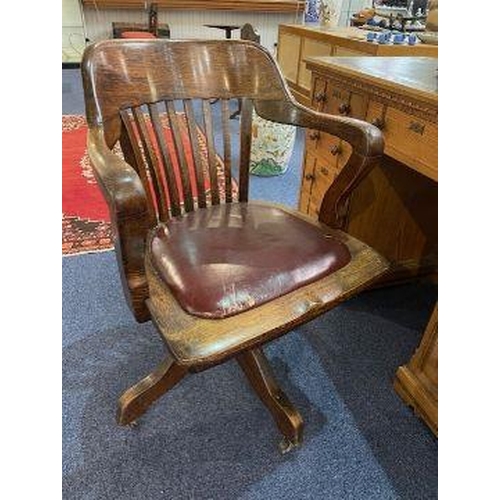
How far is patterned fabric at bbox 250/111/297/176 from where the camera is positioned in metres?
2.42

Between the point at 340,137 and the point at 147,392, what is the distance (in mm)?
787

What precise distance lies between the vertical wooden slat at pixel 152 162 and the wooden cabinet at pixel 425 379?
768 mm

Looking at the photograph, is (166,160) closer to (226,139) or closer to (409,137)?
(226,139)

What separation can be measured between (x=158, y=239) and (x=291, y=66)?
3.32 metres

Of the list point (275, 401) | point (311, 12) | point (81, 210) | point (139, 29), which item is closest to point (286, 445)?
point (275, 401)

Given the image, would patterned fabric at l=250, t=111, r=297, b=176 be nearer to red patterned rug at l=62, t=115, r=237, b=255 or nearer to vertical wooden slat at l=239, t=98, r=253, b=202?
red patterned rug at l=62, t=115, r=237, b=255

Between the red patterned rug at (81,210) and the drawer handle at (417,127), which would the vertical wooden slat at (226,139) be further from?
the red patterned rug at (81,210)

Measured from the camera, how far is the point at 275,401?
3.49 feet

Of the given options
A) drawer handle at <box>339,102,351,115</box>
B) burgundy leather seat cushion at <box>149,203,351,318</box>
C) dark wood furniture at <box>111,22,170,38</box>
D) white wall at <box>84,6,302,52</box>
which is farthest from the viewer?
white wall at <box>84,6,302,52</box>

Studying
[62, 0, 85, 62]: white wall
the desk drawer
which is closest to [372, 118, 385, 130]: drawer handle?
the desk drawer

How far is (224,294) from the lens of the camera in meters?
0.77

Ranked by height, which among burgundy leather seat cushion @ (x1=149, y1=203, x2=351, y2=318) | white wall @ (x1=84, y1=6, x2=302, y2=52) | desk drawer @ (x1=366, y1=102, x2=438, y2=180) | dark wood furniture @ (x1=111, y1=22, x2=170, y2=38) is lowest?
burgundy leather seat cushion @ (x1=149, y1=203, x2=351, y2=318)

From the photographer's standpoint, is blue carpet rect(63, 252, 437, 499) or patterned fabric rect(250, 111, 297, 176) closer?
blue carpet rect(63, 252, 437, 499)
